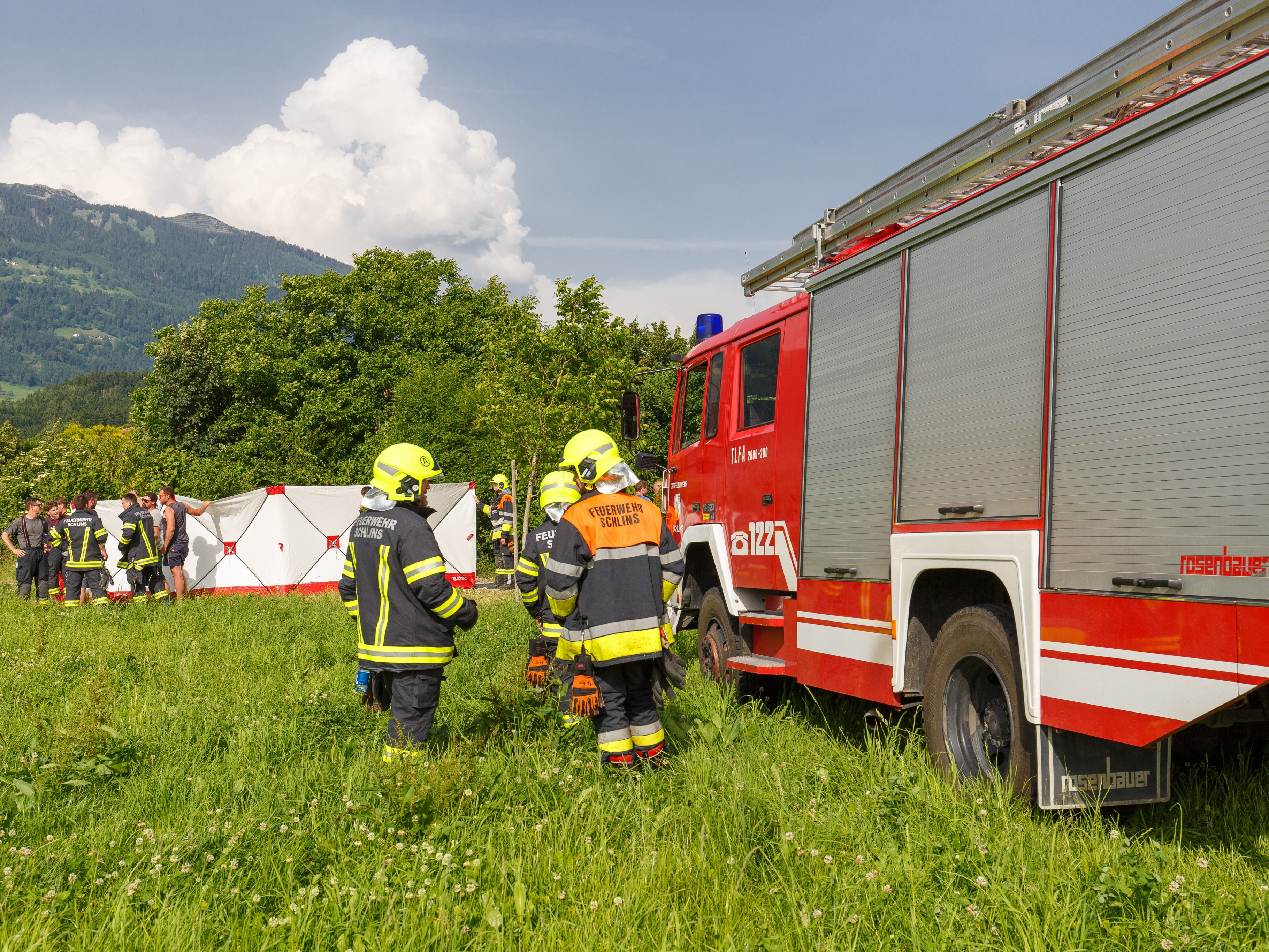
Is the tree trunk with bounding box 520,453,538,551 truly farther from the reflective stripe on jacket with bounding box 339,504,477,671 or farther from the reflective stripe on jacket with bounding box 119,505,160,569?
the reflective stripe on jacket with bounding box 339,504,477,671

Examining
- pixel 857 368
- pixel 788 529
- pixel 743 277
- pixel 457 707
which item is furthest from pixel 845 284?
pixel 457 707

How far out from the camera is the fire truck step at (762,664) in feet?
20.8

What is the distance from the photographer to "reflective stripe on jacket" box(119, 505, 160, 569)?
14.8 m

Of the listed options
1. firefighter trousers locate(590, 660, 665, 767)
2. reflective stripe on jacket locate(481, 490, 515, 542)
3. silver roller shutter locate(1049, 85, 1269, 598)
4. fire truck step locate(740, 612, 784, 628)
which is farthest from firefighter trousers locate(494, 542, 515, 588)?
silver roller shutter locate(1049, 85, 1269, 598)

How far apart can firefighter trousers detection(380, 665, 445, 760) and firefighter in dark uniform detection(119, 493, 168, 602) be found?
1135 cm

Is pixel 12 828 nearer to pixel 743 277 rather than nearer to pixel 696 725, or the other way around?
pixel 696 725

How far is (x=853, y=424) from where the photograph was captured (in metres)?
5.62

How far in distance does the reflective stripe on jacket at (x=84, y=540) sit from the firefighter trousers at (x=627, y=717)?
1210 cm

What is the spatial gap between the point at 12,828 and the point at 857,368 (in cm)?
478

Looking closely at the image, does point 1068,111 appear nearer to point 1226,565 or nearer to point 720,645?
point 1226,565

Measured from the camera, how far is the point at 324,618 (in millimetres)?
12375

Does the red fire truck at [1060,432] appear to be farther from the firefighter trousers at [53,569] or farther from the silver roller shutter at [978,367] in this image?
the firefighter trousers at [53,569]

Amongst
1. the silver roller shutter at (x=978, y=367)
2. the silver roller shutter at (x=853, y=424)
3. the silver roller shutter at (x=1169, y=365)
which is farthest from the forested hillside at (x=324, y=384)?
the silver roller shutter at (x=1169, y=365)

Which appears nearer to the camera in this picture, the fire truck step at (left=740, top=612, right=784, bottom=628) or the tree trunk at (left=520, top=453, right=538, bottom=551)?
the fire truck step at (left=740, top=612, right=784, bottom=628)
